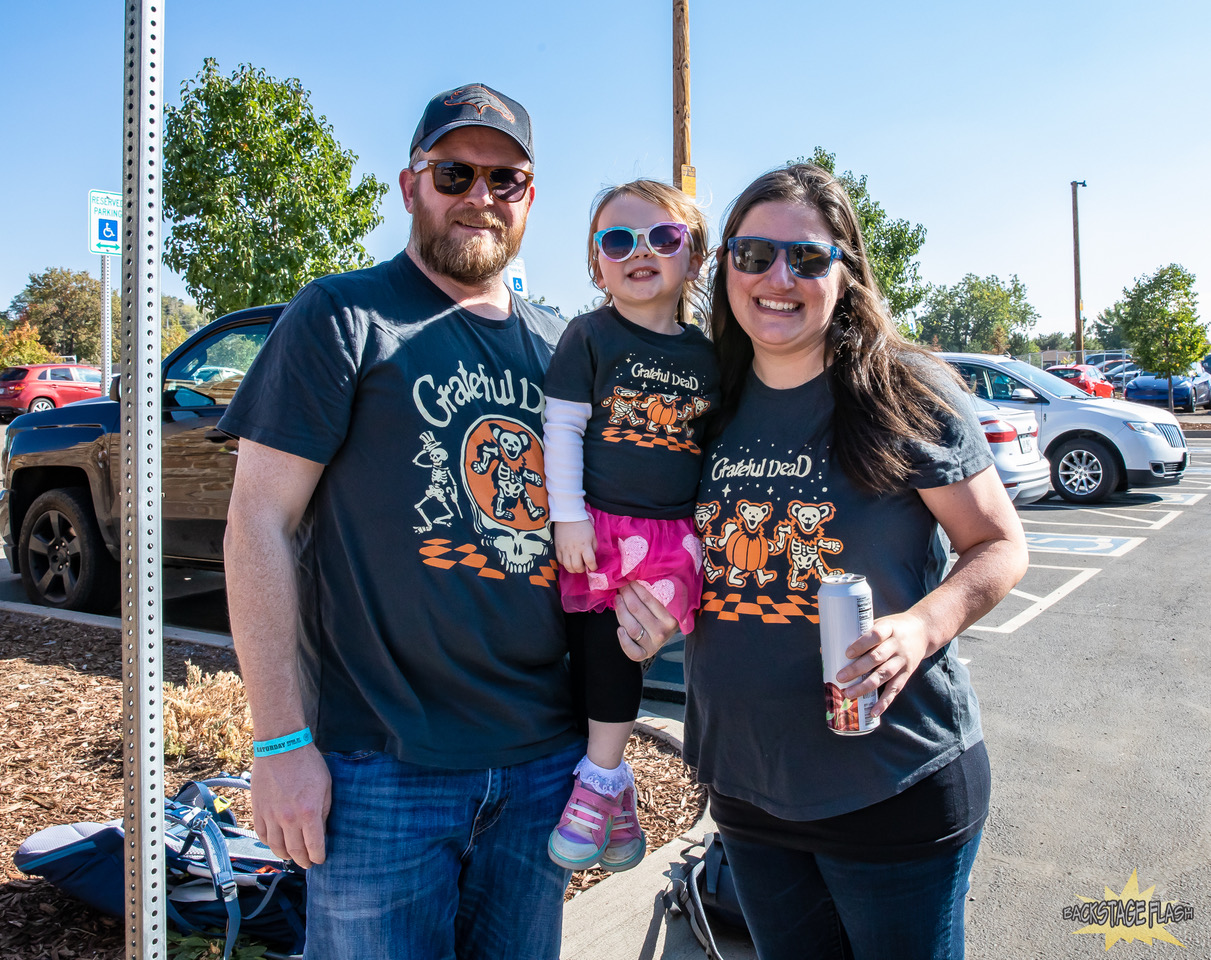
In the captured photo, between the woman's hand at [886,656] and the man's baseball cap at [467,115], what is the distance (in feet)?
4.60

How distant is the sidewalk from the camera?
2.82 metres

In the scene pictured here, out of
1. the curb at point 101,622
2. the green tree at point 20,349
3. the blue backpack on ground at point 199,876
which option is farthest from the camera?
the green tree at point 20,349

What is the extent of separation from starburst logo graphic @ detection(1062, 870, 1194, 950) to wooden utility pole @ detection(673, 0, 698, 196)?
8.22 m

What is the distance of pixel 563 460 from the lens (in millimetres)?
2057

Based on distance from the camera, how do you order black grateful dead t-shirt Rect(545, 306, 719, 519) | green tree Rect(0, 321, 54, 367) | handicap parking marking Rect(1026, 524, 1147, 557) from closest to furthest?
1. black grateful dead t-shirt Rect(545, 306, 719, 519)
2. handicap parking marking Rect(1026, 524, 1147, 557)
3. green tree Rect(0, 321, 54, 367)

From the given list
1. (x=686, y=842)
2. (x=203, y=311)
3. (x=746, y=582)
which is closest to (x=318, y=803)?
(x=746, y=582)

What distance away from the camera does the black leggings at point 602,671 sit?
2025 mm

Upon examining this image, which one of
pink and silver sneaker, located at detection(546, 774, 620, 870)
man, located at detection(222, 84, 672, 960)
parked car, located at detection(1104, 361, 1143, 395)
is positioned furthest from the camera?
parked car, located at detection(1104, 361, 1143, 395)

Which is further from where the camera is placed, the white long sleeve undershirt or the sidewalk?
the sidewalk

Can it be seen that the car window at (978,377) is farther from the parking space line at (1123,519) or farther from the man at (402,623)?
the man at (402,623)

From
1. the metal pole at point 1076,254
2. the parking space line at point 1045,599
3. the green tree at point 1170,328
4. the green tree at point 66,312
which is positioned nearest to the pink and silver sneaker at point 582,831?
the parking space line at point 1045,599

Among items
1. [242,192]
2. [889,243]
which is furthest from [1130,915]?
[889,243]

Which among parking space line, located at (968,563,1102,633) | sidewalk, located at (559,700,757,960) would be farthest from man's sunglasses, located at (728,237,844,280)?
parking space line, located at (968,563,1102,633)

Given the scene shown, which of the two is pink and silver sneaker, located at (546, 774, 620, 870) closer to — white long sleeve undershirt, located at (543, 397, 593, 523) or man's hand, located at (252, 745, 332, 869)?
man's hand, located at (252, 745, 332, 869)
